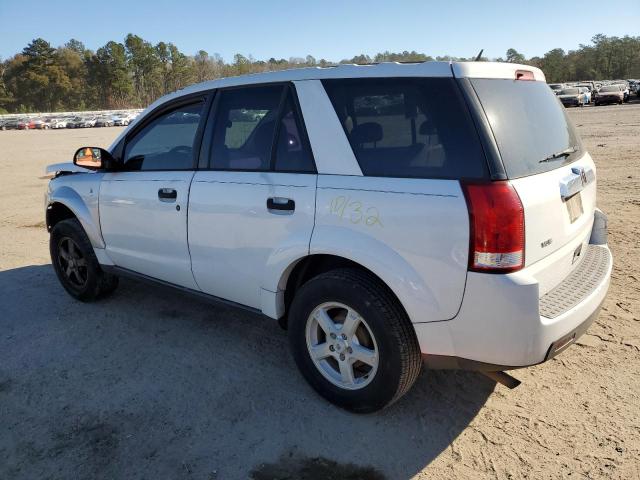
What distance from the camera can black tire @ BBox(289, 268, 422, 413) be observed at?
2590mm

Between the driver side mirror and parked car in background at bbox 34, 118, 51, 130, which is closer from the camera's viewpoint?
the driver side mirror

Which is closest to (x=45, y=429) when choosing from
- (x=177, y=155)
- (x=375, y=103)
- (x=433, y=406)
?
(x=177, y=155)

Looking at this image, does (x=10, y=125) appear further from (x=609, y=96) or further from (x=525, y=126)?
(x=525, y=126)

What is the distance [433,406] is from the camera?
2.97 metres

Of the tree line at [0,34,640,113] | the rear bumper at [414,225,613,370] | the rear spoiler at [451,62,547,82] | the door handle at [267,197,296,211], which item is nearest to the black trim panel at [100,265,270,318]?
the door handle at [267,197,296,211]

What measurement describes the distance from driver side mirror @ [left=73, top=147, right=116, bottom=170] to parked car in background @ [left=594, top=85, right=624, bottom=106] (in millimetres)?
45834

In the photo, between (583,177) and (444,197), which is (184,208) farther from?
(583,177)

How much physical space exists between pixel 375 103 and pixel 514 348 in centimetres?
145

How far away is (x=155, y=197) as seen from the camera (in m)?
3.74

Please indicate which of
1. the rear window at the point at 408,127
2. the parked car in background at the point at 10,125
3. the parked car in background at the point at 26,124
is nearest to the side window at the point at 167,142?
the rear window at the point at 408,127

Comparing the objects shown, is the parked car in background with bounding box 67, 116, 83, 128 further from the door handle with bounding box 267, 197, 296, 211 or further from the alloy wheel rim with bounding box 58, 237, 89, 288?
the door handle with bounding box 267, 197, 296, 211

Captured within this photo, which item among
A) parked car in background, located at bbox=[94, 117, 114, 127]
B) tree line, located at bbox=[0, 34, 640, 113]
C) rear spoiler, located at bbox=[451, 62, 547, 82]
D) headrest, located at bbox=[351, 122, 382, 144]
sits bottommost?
headrest, located at bbox=[351, 122, 382, 144]

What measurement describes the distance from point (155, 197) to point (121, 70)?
128266mm

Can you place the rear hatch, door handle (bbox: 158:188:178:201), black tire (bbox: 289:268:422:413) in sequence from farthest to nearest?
door handle (bbox: 158:188:178:201)
black tire (bbox: 289:268:422:413)
the rear hatch
